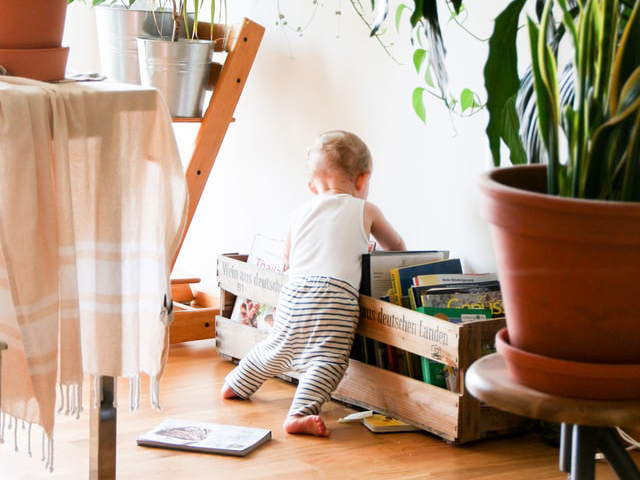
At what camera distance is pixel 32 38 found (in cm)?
151

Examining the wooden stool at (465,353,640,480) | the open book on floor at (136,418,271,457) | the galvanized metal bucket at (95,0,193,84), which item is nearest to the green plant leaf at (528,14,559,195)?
the wooden stool at (465,353,640,480)

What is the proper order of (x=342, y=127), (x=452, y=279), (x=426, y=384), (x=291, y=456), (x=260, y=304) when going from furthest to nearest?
(x=342, y=127)
(x=260, y=304)
(x=452, y=279)
(x=426, y=384)
(x=291, y=456)

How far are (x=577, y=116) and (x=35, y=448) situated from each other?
155cm

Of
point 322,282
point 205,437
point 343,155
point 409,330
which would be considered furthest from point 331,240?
point 205,437

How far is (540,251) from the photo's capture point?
790mm

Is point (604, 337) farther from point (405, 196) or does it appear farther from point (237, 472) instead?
point (405, 196)

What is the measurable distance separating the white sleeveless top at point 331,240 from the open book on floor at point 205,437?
427 mm

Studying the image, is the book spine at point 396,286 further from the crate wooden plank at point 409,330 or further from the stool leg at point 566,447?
the stool leg at point 566,447

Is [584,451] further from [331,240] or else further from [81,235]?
[331,240]

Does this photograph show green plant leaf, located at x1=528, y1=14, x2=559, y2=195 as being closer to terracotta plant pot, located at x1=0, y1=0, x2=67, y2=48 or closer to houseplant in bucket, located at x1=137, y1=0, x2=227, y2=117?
terracotta plant pot, located at x1=0, y1=0, x2=67, y2=48

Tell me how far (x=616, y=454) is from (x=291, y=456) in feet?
4.01

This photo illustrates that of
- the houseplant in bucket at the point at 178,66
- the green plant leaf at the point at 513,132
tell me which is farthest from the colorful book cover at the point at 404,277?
the green plant leaf at the point at 513,132

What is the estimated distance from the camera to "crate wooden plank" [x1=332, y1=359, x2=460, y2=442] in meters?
2.06

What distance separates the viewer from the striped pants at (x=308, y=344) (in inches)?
88.3
